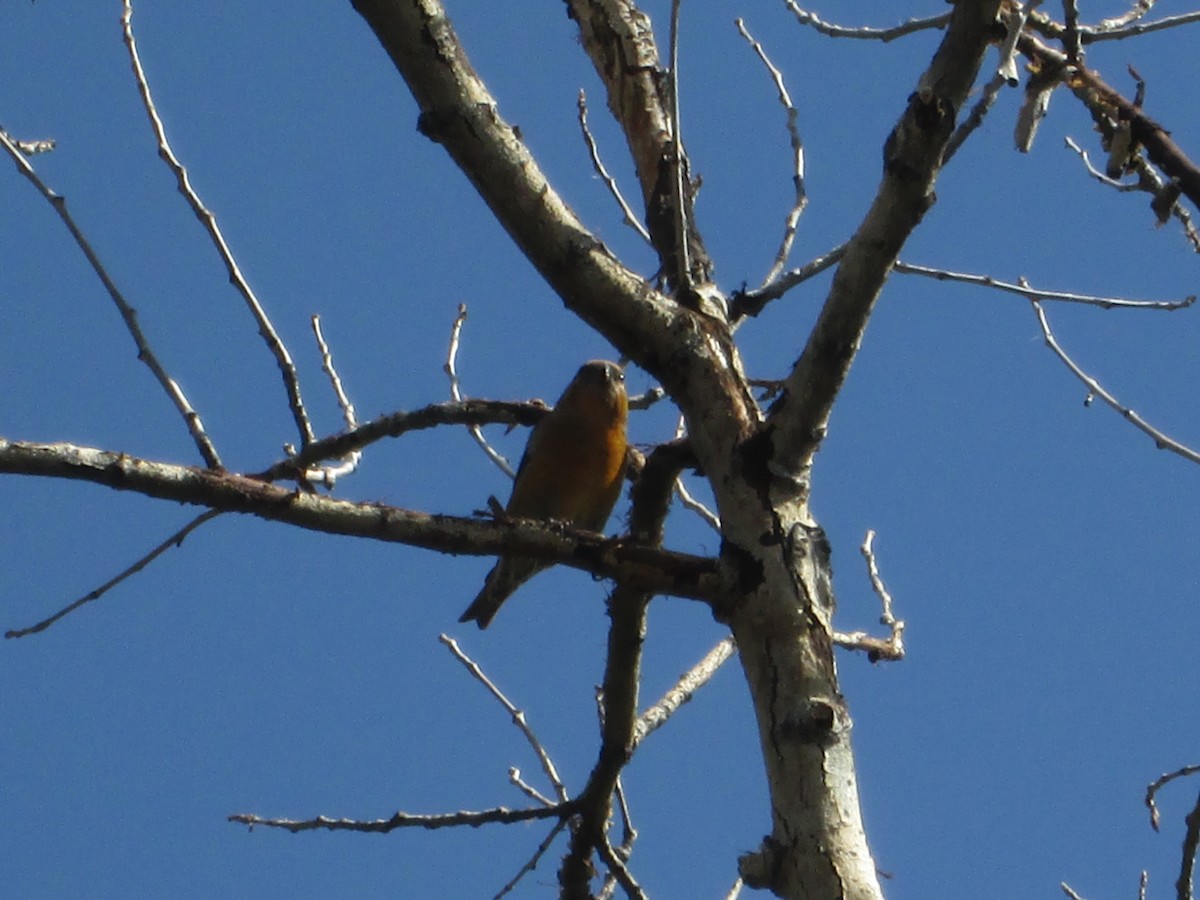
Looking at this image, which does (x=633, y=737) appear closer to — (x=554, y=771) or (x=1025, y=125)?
(x=554, y=771)

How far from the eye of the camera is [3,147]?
3551mm

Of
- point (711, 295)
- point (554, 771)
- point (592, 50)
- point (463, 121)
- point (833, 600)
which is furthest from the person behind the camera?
point (592, 50)

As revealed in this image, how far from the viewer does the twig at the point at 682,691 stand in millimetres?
4027

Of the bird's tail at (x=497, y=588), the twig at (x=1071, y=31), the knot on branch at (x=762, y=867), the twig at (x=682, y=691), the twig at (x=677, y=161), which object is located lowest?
the knot on branch at (x=762, y=867)

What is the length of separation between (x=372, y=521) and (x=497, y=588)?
12.1 ft

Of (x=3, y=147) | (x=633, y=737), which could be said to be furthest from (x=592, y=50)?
(x=633, y=737)

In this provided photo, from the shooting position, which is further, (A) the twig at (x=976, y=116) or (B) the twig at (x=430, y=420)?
(B) the twig at (x=430, y=420)

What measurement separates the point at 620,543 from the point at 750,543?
291mm

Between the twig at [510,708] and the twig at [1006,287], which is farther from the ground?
the twig at [1006,287]

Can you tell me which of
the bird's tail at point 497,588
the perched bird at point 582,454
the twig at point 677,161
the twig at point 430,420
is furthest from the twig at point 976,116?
the bird's tail at point 497,588

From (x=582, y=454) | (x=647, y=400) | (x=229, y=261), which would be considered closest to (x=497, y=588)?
(x=582, y=454)

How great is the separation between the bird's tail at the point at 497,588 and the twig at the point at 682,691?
198 cm

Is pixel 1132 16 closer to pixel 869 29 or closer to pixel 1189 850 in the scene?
pixel 869 29

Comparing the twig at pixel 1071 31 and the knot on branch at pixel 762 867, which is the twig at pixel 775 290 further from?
the knot on branch at pixel 762 867
